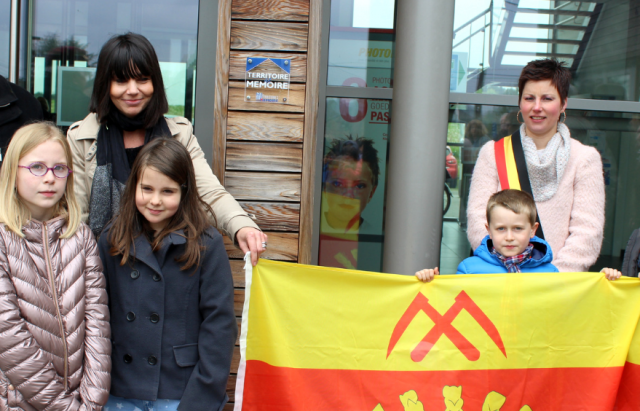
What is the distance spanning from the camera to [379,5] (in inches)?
170

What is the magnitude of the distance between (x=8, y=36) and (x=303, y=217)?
96.4 inches

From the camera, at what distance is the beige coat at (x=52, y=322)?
81.6 inches

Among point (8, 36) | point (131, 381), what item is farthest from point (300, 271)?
point (8, 36)

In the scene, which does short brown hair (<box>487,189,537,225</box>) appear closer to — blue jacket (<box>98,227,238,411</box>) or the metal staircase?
blue jacket (<box>98,227,238,411</box>)

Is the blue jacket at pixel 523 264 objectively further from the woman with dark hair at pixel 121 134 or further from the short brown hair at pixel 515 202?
the woman with dark hair at pixel 121 134

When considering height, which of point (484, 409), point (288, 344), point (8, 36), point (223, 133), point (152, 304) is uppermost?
point (8, 36)

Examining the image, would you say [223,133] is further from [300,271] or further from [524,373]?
[524,373]

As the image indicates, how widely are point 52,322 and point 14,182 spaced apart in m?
0.57

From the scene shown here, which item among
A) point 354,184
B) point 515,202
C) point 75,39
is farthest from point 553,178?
point 75,39

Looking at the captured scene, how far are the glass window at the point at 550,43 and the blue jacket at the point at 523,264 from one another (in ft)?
6.56

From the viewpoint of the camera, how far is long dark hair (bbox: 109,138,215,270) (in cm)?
236

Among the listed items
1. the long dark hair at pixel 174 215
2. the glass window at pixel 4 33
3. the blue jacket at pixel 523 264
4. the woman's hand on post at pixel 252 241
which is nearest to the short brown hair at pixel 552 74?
the blue jacket at pixel 523 264

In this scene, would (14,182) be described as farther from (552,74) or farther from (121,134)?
(552,74)

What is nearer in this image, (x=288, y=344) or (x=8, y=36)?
(x=288, y=344)
